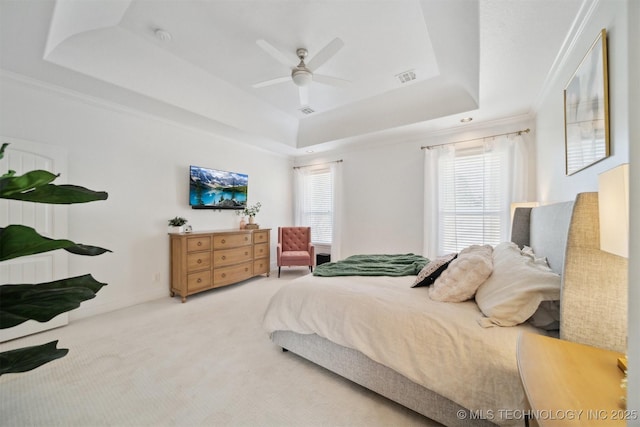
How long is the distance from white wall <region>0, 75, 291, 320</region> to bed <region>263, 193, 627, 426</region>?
237 centimetres

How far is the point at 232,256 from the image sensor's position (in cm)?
404

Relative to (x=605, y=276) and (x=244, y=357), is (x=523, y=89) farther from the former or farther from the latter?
(x=244, y=357)

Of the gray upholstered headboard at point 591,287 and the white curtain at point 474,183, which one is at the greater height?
the white curtain at point 474,183

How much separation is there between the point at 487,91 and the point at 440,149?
1259 mm

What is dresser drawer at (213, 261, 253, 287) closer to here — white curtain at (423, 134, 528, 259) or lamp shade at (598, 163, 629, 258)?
white curtain at (423, 134, 528, 259)

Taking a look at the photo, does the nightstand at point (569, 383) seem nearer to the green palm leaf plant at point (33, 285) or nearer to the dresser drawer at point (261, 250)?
the green palm leaf plant at point (33, 285)

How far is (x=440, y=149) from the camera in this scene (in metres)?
4.06

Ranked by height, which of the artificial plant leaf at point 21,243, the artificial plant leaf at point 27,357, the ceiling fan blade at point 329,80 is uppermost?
the ceiling fan blade at point 329,80

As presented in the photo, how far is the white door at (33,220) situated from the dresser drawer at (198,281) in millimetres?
1208

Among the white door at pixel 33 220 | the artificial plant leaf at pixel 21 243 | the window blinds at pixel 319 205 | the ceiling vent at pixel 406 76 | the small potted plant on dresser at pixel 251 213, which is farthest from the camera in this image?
the window blinds at pixel 319 205

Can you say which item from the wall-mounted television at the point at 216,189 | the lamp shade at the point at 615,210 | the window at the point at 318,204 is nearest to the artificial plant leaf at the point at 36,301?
the lamp shade at the point at 615,210

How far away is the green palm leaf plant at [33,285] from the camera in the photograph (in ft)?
2.16

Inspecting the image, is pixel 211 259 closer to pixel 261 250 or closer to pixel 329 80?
pixel 261 250

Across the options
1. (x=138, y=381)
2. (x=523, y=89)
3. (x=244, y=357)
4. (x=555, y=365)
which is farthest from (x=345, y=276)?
(x=523, y=89)
